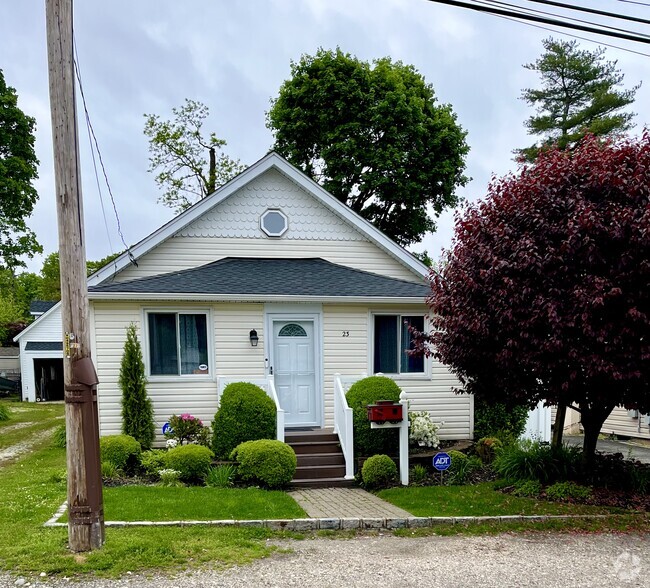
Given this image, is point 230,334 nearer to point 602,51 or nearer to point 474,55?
point 474,55

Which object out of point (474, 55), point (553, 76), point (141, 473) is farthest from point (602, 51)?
point (141, 473)

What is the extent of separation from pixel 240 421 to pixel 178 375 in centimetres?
186

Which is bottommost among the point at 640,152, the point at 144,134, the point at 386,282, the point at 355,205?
the point at 386,282

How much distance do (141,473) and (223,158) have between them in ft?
71.1

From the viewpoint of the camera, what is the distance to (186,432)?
955cm

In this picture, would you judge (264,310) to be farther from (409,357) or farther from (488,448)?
(488,448)

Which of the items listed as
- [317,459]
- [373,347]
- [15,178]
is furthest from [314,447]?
[15,178]

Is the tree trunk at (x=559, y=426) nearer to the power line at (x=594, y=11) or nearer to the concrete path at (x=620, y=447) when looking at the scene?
the concrete path at (x=620, y=447)

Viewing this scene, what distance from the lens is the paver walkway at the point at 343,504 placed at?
6.81 meters

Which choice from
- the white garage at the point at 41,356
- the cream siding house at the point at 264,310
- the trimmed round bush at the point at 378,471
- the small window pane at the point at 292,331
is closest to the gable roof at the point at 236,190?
the cream siding house at the point at 264,310

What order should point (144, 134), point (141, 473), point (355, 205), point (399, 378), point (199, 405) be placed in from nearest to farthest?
1. point (141, 473)
2. point (199, 405)
3. point (399, 378)
4. point (355, 205)
5. point (144, 134)

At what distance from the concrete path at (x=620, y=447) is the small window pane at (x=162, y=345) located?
30.2ft

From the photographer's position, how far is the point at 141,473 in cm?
877

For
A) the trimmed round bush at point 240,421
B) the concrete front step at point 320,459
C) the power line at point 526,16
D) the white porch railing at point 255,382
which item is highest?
the power line at point 526,16
